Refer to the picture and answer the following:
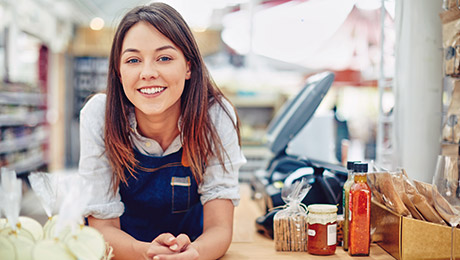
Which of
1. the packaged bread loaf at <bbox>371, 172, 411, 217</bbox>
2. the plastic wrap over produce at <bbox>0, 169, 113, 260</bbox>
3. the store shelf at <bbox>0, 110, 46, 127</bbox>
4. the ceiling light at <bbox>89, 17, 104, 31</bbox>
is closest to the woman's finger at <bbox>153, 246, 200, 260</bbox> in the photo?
the plastic wrap over produce at <bbox>0, 169, 113, 260</bbox>

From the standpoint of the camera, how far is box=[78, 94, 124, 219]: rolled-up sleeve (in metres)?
1.34

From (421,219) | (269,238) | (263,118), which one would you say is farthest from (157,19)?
(263,118)

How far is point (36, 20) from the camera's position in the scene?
23.1 feet

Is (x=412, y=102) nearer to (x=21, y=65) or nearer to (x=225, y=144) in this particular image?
(x=225, y=144)

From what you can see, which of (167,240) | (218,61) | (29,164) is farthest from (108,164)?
(218,61)

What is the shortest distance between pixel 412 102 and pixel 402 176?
618 mm

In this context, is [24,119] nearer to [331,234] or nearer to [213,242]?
[213,242]

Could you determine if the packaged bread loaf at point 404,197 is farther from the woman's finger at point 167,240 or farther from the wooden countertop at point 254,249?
the woman's finger at point 167,240

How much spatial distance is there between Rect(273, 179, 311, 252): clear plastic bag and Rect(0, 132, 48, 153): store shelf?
199 inches

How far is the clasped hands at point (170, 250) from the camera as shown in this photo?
1.11 m

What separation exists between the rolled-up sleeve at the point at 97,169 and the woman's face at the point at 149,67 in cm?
21

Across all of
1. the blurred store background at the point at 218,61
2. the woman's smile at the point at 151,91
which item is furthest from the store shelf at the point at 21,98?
the woman's smile at the point at 151,91

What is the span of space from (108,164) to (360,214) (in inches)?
32.0

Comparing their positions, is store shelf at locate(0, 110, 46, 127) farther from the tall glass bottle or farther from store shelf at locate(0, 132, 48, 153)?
the tall glass bottle
